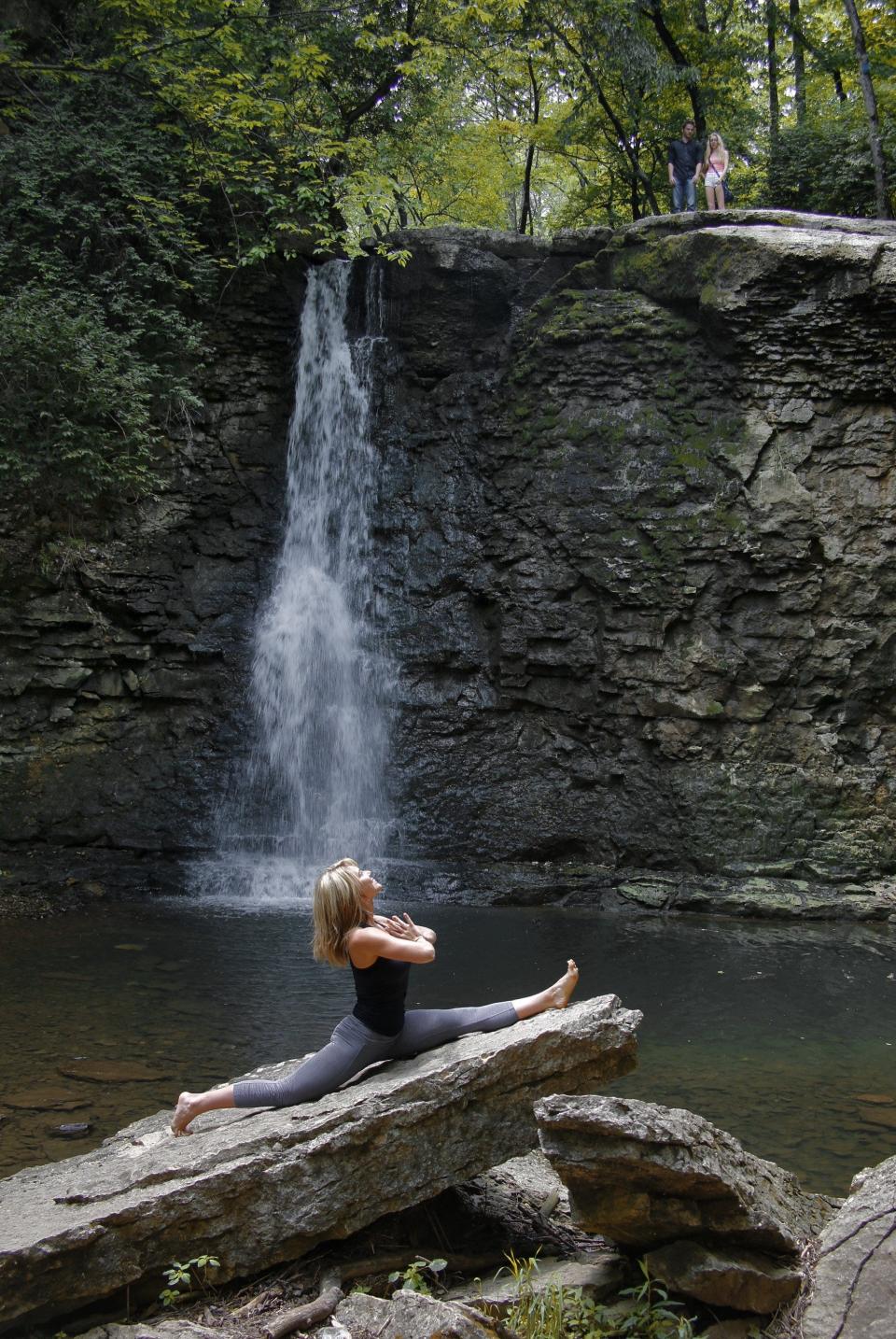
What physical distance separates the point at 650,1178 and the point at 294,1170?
1.07 meters

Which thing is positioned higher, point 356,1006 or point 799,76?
point 799,76

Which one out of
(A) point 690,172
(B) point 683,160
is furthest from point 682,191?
(B) point 683,160

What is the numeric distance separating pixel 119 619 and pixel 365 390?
4.12 metres

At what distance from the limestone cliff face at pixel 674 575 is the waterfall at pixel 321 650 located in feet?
1.55

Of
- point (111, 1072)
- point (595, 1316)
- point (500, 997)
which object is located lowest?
point (500, 997)

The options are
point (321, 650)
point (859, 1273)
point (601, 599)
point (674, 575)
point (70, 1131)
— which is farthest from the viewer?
point (321, 650)

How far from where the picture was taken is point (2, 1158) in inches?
170

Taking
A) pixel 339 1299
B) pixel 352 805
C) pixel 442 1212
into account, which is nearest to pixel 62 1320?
pixel 339 1299

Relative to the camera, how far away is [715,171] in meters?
13.3

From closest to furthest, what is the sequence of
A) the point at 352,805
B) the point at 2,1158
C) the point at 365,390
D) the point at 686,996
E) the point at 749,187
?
the point at 2,1158
the point at 686,996
the point at 352,805
the point at 365,390
the point at 749,187

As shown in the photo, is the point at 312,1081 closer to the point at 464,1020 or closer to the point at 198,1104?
the point at 198,1104

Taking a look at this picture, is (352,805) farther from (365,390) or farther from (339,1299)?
(339,1299)

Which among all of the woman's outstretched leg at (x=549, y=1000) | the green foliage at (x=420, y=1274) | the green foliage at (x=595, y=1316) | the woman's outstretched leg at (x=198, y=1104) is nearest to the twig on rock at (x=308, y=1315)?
the green foliage at (x=420, y=1274)

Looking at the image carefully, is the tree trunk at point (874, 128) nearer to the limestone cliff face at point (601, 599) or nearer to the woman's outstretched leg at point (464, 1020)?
the limestone cliff face at point (601, 599)
